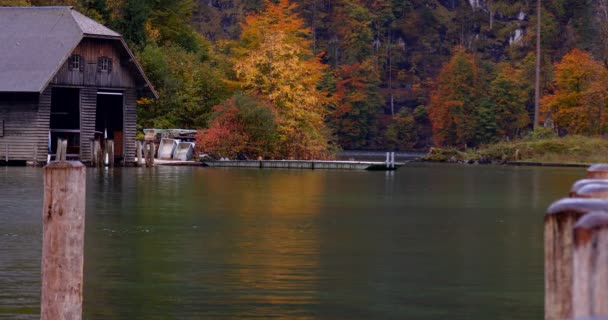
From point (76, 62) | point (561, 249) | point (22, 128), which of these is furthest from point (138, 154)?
point (561, 249)

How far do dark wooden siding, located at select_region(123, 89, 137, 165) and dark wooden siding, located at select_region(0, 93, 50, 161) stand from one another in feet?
16.5

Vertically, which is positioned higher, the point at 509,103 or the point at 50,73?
the point at 509,103

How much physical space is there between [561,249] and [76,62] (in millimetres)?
55427

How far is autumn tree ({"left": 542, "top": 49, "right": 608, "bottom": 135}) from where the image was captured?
8888 centimetres

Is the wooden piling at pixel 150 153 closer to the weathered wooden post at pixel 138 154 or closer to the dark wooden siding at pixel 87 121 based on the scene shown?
the weathered wooden post at pixel 138 154

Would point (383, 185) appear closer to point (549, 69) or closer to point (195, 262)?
point (195, 262)

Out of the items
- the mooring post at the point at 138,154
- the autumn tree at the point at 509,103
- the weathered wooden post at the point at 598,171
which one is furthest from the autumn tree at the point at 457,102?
the weathered wooden post at the point at 598,171

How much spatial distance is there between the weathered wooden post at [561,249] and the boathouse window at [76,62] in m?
55.0

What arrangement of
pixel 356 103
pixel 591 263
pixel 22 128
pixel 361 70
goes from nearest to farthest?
pixel 591 263
pixel 22 128
pixel 356 103
pixel 361 70

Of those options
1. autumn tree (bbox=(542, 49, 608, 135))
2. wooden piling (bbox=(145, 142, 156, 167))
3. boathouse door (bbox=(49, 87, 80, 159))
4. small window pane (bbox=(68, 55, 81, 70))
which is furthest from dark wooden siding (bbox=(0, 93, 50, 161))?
autumn tree (bbox=(542, 49, 608, 135))

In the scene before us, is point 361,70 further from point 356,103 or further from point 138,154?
point 138,154

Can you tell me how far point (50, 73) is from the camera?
185ft

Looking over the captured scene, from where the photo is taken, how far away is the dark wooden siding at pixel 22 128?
193 feet

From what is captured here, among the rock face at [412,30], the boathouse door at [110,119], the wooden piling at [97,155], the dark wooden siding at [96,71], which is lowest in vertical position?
the wooden piling at [97,155]
